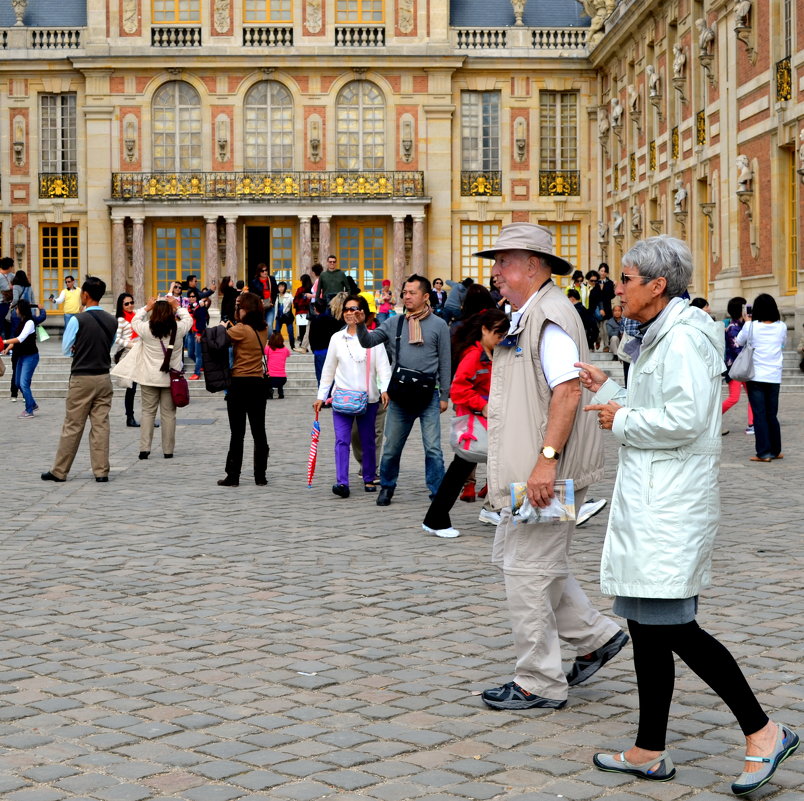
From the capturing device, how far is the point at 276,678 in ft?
17.6

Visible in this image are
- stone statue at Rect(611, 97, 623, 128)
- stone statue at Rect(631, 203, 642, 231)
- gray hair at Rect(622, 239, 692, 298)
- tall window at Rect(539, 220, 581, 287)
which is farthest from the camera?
tall window at Rect(539, 220, 581, 287)

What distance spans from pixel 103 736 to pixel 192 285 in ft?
72.6

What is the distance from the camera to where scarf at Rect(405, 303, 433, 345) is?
979cm

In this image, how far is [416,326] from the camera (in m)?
9.84

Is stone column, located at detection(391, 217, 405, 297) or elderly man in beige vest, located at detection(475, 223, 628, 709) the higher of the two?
stone column, located at detection(391, 217, 405, 297)

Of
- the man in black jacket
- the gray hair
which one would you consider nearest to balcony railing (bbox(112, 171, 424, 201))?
the man in black jacket

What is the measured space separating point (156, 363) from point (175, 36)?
2656cm

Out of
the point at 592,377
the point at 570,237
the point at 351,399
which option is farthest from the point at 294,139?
the point at 592,377

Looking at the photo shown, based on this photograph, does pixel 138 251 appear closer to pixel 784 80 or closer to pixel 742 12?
pixel 742 12

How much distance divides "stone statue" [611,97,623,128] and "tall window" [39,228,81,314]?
15.0 meters

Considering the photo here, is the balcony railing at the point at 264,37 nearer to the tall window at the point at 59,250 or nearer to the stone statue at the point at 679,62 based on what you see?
the tall window at the point at 59,250

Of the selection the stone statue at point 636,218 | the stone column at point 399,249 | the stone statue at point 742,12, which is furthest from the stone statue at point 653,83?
the stone column at point 399,249

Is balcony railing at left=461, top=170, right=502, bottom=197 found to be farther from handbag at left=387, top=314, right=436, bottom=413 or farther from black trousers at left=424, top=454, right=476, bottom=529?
black trousers at left=424, top=454, right=476, bottom=529

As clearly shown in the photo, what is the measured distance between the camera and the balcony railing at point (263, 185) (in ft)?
125
